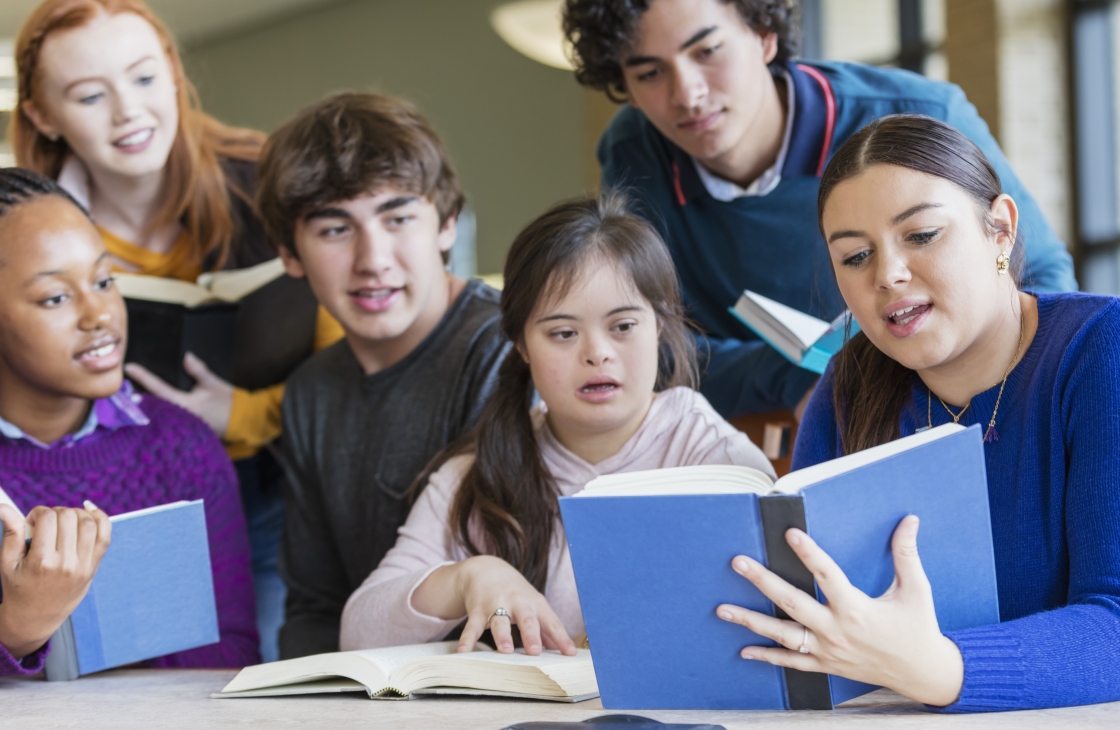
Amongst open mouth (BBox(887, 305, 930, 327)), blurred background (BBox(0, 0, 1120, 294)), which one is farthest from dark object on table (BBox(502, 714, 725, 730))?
blurred background (BBox(0, 0, 1120, 294))

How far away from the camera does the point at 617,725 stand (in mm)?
927

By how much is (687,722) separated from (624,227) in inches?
35.2

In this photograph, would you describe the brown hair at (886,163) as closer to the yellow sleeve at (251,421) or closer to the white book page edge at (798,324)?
the white book page edge at (798,324)

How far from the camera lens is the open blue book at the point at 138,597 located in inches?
55.3

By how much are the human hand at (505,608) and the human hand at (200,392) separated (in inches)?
33.7

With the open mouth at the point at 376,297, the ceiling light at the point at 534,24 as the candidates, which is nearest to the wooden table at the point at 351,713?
the open mouth at the point at 376,297

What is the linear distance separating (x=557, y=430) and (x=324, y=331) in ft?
2.65

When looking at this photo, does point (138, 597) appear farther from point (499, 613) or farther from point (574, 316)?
point (574, 316)

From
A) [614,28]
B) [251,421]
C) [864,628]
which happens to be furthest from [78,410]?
[864,628]

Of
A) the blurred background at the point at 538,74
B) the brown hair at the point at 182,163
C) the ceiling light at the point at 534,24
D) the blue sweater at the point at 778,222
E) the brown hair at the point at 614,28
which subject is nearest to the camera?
the blue sweater at the point at 778,222

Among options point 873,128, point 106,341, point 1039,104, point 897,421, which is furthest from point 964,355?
point 1039,104

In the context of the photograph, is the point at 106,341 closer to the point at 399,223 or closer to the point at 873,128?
the point at 399,223

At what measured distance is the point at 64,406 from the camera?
178 cm

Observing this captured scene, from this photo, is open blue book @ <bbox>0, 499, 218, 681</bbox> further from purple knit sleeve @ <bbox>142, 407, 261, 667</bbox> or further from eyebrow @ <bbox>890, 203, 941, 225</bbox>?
eyebrow @ <bbox>890, 203, 941, 225</bbox>
